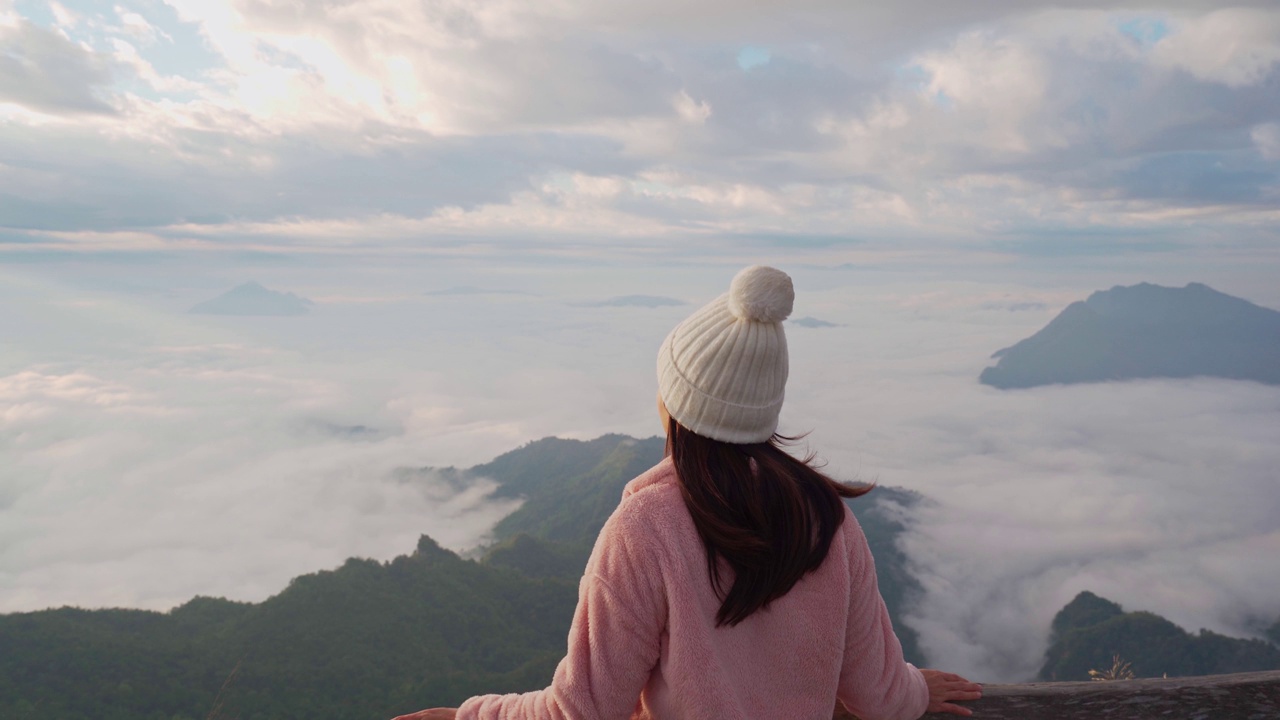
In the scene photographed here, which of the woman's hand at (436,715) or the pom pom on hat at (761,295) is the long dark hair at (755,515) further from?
the woman's hand at (436,715)

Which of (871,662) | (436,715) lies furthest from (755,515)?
(436,715)

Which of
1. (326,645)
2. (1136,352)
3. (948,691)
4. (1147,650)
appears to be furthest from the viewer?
(1136,352)

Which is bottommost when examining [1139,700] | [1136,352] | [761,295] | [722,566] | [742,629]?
[1136,352]

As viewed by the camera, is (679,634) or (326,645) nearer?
(679,634)

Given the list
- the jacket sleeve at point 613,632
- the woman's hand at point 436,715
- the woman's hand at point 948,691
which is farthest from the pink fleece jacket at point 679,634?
the woman's hand at point 948,691

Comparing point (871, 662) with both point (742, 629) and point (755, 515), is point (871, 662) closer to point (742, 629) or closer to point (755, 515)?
point (742, 629)

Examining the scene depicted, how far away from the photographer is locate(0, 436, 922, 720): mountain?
1100 inches

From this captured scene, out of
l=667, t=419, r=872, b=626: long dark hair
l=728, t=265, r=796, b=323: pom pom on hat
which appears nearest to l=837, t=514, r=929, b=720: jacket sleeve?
l=667, t=419, r=872, b=626: long dark hair

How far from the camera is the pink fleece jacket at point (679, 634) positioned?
1.56 metres

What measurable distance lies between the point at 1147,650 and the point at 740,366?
172ft

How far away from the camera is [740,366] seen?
5.47 feet

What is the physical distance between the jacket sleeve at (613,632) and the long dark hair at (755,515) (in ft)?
0.46

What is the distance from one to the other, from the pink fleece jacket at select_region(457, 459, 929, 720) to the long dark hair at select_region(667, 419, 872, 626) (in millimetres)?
34

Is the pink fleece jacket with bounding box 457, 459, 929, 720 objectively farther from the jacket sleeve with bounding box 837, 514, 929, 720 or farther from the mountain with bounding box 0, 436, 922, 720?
the mountain with bounding box 0, 436, 922, 720
